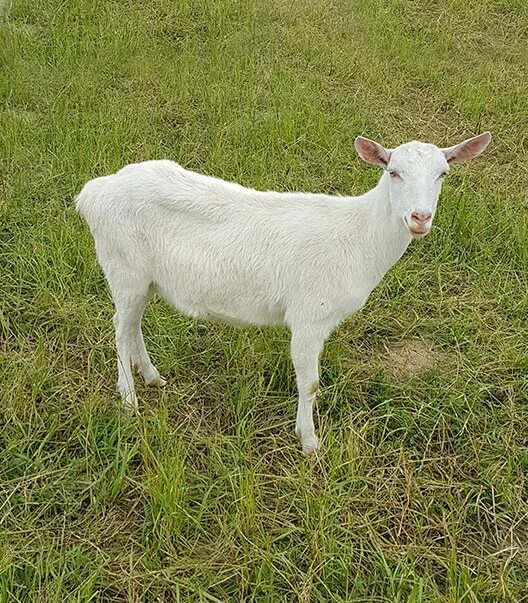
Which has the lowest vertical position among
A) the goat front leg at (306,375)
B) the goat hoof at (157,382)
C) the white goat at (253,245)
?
the goat hoof at (157,382)

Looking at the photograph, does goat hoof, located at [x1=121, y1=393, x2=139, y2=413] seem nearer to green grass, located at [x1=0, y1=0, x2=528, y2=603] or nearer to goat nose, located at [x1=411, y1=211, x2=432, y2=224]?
green grass, located at [x1=0, y1=0, x2=528, y2=603]

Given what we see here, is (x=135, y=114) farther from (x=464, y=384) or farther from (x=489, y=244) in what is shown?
(x=464, y=384)

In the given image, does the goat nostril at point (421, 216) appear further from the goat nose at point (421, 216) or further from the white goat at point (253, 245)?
the white goat at point (253, 245)

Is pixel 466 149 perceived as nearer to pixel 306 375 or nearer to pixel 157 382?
pixel 306 375

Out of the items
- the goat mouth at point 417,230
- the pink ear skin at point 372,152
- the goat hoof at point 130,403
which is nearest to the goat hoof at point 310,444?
the goat hoof at point 130,403

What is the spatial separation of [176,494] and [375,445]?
3.96 ft

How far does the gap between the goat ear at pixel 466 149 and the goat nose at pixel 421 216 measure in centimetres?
47

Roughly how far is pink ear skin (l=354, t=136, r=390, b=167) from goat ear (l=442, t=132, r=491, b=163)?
0.95ft

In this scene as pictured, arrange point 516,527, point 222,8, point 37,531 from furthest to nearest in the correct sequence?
point 222,8 < point 516,527 < point 37,531

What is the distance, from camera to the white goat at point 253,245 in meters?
3.26

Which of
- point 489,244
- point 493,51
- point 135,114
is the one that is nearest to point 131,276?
point 489,244

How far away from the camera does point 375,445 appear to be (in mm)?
3617

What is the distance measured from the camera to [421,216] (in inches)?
112

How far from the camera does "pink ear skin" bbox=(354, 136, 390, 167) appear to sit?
3.09 meters
